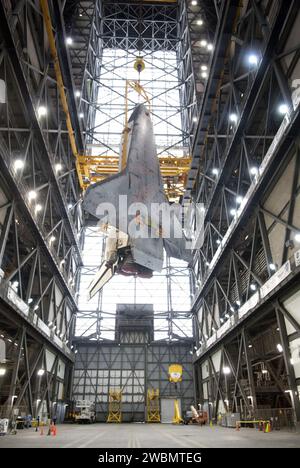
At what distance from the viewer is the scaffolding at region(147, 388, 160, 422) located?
4106 cm

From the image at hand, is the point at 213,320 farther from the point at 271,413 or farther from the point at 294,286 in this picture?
the point at 294,286

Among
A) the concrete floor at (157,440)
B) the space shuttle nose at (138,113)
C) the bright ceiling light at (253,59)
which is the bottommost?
the concrete floor at (157,440)

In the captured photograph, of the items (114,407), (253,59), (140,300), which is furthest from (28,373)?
(253,59)

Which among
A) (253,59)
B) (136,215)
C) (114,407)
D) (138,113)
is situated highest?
(253,59)

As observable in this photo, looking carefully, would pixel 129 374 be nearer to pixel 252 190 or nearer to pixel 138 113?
pixel 252 190

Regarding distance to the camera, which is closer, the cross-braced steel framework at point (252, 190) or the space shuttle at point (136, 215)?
the space shuttle at point (136, 215)

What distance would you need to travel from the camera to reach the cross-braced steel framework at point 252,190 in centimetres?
1738

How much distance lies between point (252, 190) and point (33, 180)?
1503cm

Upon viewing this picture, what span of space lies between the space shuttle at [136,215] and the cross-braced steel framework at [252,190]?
5.37m

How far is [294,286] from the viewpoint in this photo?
16.8m

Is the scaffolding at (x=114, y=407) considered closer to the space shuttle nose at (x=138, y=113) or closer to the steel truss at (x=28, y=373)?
the steel truss at (x=28, y=373)

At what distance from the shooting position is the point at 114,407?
42062 mm

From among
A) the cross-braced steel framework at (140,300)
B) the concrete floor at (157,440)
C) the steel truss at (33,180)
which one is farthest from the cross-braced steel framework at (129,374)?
the concrete floor at (157,440)

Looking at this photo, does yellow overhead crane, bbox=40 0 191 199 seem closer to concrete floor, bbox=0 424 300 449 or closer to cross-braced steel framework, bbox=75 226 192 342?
cross-braced steel framework, bbox=75 226 192 342
